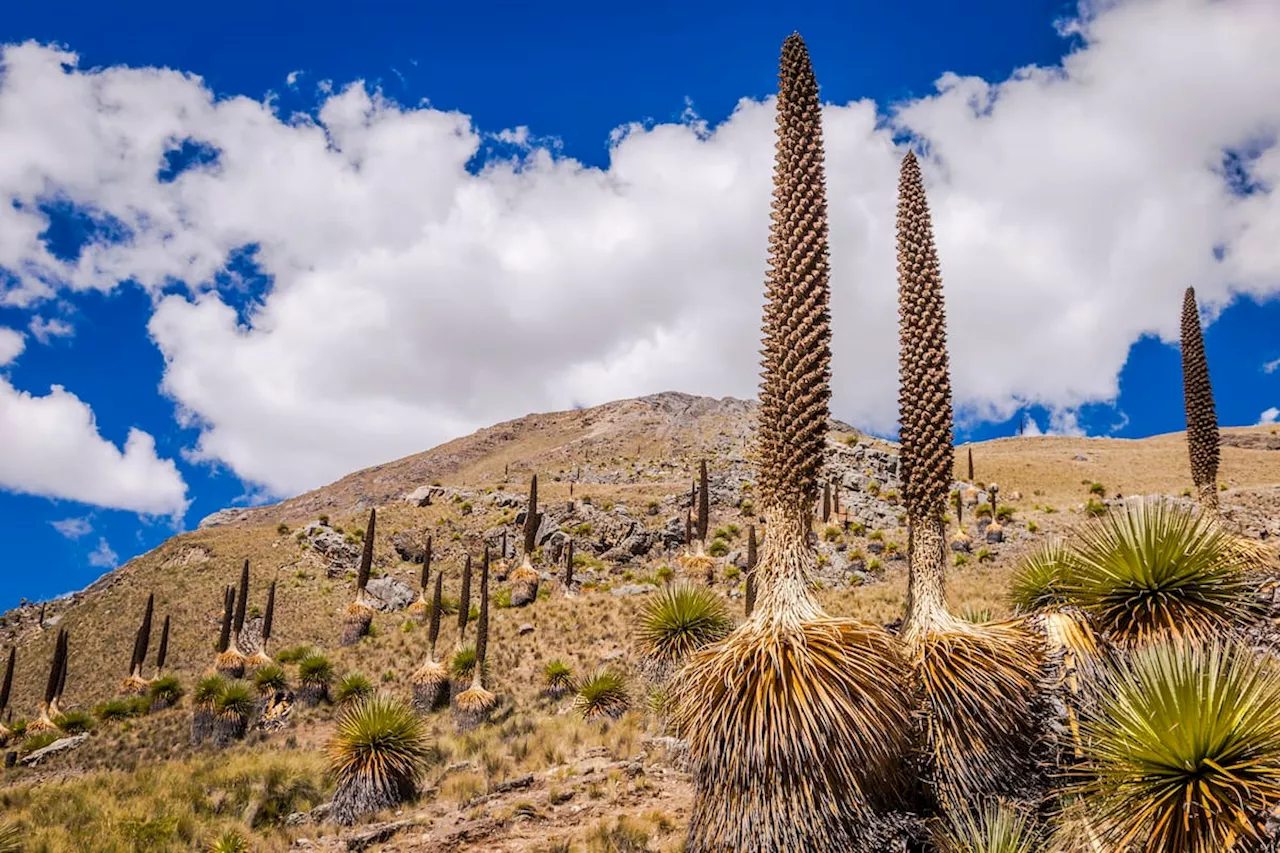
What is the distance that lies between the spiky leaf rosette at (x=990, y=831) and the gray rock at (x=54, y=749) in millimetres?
34240

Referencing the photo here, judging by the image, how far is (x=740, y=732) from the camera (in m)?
6.77

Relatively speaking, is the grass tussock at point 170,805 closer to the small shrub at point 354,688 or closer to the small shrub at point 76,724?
the small shrub at point 354,688

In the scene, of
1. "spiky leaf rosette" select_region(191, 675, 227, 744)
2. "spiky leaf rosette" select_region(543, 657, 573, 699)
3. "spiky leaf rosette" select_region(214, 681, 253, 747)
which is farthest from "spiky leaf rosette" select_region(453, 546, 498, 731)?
"spiky leaf rosette" select_region(191, 675, 227, 744)

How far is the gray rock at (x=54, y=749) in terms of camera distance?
93.9 feet

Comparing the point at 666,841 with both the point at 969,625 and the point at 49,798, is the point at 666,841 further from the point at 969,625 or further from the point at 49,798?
the point at 49,798

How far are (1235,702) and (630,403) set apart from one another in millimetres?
164327

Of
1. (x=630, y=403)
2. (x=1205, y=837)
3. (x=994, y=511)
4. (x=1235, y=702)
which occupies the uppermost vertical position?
(x=630, y=403)

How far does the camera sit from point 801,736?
6.52 metres

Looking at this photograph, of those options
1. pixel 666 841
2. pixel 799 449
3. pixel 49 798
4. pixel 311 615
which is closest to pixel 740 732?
pixel 799 449

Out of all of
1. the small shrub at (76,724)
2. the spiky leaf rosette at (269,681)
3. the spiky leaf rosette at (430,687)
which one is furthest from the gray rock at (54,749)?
the spiky leaf rosette at (430,687)

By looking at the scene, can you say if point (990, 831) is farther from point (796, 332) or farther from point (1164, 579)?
point (796, 332)

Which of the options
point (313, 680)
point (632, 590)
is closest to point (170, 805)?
point (313, 680)

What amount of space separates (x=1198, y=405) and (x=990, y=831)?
895 centimetres

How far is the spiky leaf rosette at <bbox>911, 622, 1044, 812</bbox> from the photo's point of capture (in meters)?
7.07
